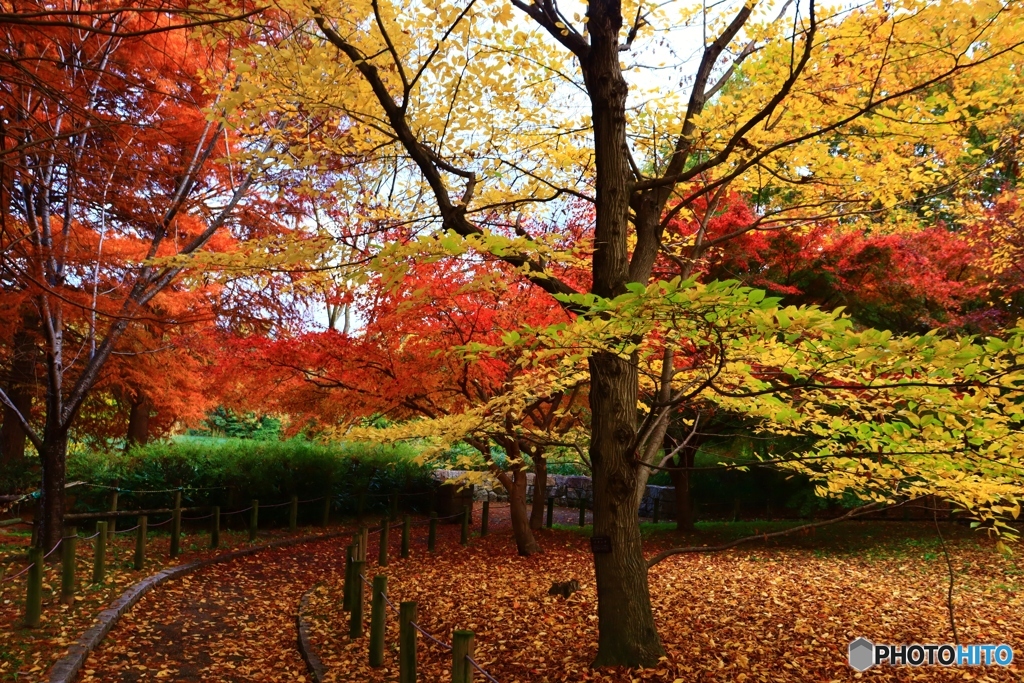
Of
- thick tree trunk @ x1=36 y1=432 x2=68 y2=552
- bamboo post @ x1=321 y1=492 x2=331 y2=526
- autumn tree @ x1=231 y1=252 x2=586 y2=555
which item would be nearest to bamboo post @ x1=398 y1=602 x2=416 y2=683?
autumn tree @ x1=231 y1=252 x2=586 y2=555

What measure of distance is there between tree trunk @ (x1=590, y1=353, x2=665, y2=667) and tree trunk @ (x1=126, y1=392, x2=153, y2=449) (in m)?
11.5

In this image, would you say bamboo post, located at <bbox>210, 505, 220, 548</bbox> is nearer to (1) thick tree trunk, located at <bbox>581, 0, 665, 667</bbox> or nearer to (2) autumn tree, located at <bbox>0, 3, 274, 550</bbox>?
(2) autumn tree, located at <bbox>0, 3, 274, 550</bbox>

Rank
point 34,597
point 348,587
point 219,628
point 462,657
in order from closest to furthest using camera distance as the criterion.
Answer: point 462,657, point 34,597, point 219,628, point 348,587

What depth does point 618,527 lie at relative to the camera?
4.76 metres

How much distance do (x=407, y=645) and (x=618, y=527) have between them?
1577 millimetres

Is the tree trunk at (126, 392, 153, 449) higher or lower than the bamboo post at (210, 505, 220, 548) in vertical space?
higher

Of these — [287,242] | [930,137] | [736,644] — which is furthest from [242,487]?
[930,137]

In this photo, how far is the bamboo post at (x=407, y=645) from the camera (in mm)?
4594

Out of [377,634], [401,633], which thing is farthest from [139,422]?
[401,633]

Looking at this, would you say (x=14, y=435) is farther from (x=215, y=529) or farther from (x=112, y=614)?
(x=112, y=614)

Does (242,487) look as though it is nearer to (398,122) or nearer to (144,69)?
(144,69)

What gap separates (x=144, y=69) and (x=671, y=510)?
1471 cm

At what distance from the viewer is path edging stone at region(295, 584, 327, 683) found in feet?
17.8

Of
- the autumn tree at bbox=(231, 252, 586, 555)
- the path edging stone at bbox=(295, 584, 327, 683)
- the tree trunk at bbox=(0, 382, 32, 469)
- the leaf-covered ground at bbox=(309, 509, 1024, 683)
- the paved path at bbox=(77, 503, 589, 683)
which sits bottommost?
the paved path at bbox=(77, 503, 589, 683)
